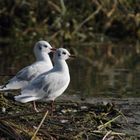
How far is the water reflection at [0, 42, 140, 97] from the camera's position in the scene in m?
11.4

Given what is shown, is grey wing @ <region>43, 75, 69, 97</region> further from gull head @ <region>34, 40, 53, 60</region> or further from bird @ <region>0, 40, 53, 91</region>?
gull head @ <region>34, 40, 53, 60</region>

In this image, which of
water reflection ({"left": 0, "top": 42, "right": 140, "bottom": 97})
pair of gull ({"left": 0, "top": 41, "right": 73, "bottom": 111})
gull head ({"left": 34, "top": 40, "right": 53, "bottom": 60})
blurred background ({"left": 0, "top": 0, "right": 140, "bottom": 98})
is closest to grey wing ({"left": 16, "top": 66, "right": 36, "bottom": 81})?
pair of gull ({"left": 0, "top": 41, "right": 73, "bottom": 111})

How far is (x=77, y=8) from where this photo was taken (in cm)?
2030

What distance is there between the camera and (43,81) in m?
9.12

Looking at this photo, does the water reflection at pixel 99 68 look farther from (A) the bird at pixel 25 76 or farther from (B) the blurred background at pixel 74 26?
(A) the bird at pixel 25 76

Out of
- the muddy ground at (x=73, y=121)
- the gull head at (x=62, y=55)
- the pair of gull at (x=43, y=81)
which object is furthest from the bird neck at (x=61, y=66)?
the muddy ground at (x=73, y=121)

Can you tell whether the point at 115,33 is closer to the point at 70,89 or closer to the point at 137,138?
the point at 70,89

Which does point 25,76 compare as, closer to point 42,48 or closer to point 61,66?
point 61,66

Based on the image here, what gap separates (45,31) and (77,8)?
4.69ft

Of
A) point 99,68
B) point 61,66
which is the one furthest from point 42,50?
point 99,68

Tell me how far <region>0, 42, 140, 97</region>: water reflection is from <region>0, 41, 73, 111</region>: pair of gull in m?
0.98

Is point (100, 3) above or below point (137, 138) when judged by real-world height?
above

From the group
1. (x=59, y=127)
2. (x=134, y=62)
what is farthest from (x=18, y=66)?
(x=59, y=127)

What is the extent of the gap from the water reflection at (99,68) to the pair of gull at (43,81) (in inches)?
38.7
